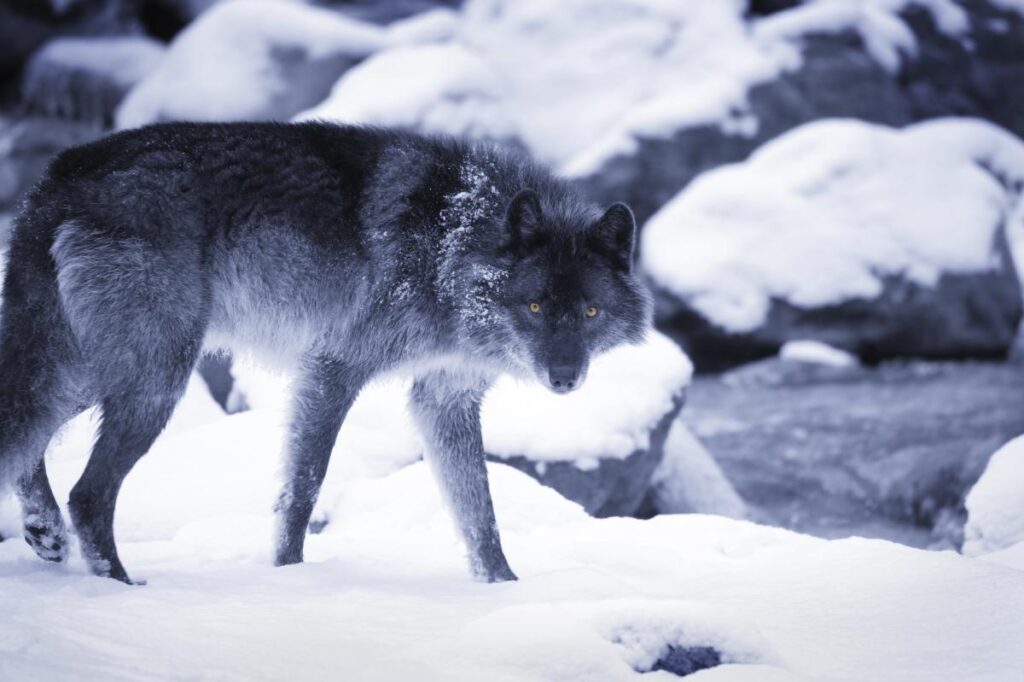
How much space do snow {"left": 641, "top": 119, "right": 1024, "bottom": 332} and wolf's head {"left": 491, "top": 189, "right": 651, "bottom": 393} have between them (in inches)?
299

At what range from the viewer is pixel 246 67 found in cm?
1412

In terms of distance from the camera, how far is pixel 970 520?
16.7ft

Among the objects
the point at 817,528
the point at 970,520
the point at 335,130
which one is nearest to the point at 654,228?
the point at 817,528

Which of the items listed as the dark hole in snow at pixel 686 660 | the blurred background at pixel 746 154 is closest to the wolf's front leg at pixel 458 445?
the dark hole in snow at pixel 686 660

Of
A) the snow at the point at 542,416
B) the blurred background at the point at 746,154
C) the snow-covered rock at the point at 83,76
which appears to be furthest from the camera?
the snow-covered rock at the point at 83,76

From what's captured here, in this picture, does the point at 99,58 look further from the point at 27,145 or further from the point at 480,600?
the point at 480,600

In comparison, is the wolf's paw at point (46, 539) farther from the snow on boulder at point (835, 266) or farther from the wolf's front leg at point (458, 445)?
the snow on boulder at point (835, 266)

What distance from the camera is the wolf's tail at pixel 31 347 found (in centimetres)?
335

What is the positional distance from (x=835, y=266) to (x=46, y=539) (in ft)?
32.9

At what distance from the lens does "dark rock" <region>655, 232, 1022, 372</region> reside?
38.3 ft

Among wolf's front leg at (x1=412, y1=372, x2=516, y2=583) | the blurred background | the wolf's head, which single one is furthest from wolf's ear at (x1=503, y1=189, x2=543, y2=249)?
the blurred background

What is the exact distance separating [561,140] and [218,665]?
565 inches

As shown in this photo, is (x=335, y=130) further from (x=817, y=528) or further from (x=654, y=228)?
(x=654, y=228)

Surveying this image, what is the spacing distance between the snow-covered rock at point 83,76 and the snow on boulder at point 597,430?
12282 mm
